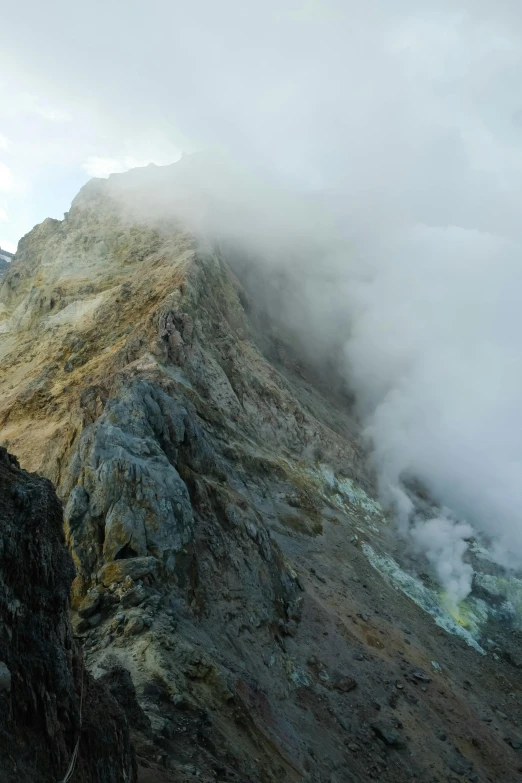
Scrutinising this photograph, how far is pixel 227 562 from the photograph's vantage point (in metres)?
25.2

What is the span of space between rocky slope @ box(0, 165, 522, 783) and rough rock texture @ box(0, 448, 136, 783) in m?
2.48

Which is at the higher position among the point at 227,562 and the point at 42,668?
the point at 227,562

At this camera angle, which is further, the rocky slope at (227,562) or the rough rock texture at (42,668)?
the rocky slope at (227,562)

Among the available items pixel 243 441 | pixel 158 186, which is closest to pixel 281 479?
pixel 243 441

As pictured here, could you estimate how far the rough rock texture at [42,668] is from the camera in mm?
7113

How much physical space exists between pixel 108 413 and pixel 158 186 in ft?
198

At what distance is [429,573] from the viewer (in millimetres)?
48500

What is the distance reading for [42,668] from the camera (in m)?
7.98

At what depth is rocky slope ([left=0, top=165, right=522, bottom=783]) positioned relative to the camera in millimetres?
16891

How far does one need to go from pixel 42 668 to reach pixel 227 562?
17.8 m

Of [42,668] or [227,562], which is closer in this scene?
[42,668]

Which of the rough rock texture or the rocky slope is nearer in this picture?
the rough rock texture

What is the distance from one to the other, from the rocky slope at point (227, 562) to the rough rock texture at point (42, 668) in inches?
97.5

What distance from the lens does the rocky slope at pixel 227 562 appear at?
16.9 meters
